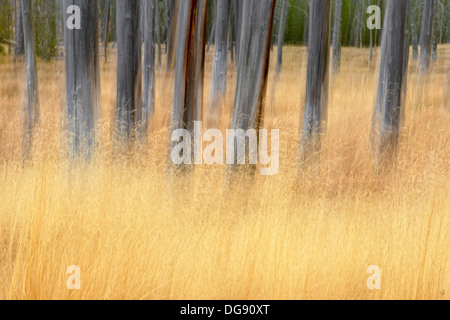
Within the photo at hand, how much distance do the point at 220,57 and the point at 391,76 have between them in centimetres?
537

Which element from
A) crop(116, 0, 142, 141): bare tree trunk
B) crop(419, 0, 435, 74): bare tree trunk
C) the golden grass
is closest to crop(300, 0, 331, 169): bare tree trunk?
the golden grass

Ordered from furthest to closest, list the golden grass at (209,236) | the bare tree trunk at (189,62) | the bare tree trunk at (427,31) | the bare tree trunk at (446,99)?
the bare tree trunk at (427,31) → the bare tree trunk at (446,99) → the bare tree trunk at (189,62) → the golden grass at (209,236)

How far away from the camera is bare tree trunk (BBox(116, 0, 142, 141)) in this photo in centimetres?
581

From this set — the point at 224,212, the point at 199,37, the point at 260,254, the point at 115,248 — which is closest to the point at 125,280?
the point at 115,248

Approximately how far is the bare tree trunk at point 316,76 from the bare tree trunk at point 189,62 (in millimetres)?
1515

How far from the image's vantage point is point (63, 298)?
295 centimetres

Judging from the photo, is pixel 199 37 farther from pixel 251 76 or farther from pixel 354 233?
pixel 354 233

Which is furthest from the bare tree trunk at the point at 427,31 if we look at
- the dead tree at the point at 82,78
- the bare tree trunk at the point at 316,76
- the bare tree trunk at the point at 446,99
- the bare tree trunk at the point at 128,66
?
the dead tree at the point at 82,78

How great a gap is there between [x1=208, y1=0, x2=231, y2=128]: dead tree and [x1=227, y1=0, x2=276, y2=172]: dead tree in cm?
515

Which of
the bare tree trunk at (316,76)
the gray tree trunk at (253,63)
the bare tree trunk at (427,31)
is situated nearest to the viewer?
the gray tree trunk at (253,63)

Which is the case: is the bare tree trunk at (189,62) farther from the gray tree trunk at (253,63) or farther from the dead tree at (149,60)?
the dead tree at (149,60)

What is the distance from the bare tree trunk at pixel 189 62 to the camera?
15.6ft

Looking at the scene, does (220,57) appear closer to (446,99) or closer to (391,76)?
(446,99)

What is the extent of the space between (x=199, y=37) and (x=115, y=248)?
87.2 inches
